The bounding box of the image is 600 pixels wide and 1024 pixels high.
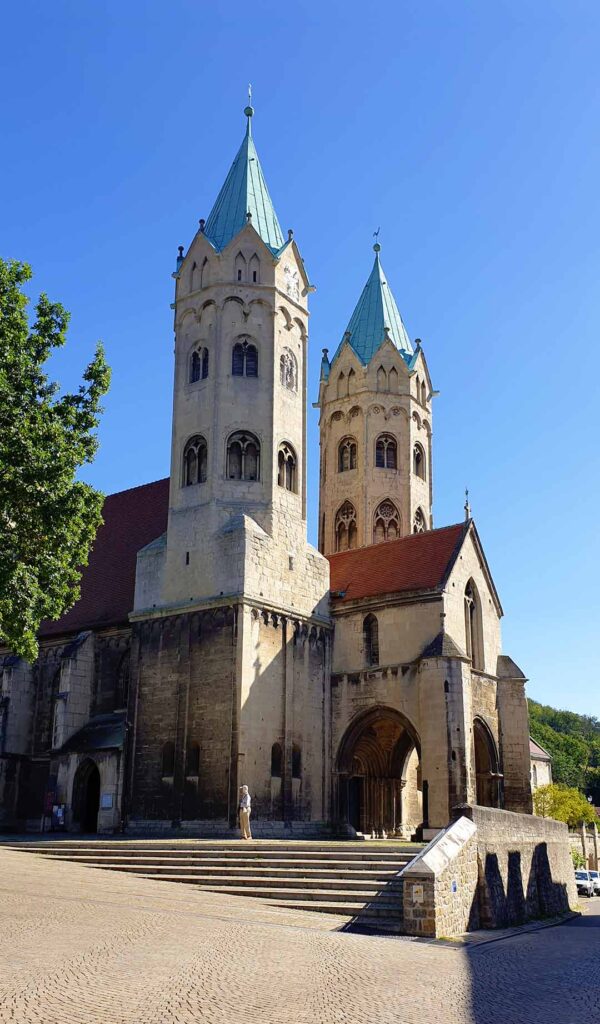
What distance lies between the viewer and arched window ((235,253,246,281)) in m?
38.6

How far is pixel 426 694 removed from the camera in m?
33.1

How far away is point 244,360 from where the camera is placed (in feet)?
124

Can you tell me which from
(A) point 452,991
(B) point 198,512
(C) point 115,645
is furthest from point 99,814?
(A) point 452,991

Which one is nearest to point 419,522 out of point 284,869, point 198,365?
point 198,365

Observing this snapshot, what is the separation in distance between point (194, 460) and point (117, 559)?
6637 mm

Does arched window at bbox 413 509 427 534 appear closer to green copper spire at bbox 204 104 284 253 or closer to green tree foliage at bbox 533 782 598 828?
green copper spire at bbox 204 104 284 253

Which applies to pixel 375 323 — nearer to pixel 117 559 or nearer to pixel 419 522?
pixel 419 522

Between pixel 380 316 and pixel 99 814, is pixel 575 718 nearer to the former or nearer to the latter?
pixel 380 316

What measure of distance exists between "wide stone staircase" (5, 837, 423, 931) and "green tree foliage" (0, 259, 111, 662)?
6.16 m

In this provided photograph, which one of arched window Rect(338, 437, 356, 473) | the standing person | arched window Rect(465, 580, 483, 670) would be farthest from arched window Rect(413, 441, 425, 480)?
the standing person

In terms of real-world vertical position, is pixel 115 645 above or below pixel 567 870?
above

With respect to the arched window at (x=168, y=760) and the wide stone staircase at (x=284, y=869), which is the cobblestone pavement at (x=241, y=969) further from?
the arched window at (x=168, y=760)

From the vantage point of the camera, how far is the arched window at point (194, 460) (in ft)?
121

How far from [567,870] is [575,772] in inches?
3338
